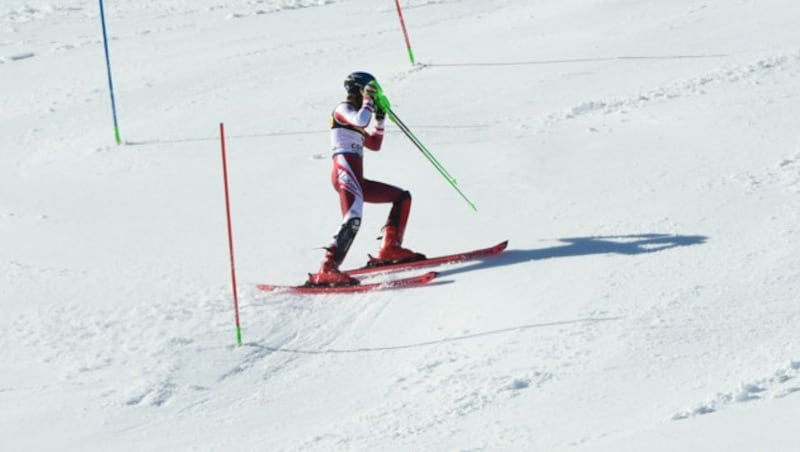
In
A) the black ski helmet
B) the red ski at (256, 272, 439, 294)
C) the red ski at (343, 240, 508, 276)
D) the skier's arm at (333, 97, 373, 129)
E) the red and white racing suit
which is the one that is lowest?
the red ski at (256, 272, 439, 294)

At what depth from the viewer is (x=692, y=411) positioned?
8.12m

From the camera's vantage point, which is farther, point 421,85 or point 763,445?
point 421,85

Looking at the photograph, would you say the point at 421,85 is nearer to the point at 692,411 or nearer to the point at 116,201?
the point at 116,201

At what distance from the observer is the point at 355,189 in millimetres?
11391

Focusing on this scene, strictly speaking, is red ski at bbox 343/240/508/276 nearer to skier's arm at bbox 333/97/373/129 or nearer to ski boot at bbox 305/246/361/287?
ski boot at bbox 305/246/361/287

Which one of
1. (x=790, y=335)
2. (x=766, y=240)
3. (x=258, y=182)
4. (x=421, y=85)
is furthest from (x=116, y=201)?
(x=790, y=335)

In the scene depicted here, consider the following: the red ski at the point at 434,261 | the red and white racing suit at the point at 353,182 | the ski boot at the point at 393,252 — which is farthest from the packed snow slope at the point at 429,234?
the red and white racing suit at the point at 353,182

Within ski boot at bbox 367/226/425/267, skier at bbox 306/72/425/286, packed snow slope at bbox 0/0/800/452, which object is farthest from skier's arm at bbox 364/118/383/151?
packed snow slope at bbox 0/0/800/452

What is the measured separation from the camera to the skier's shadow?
449 inches

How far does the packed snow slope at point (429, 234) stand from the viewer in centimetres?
893

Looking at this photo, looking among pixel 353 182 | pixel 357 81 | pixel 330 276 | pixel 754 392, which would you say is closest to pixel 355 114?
pixel 357 81

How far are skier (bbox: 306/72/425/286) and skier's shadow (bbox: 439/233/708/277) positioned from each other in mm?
513

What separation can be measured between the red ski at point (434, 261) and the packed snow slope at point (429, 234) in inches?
6.7

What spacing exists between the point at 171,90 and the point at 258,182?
4.29 m
